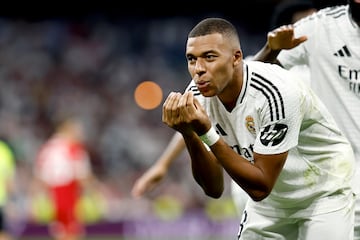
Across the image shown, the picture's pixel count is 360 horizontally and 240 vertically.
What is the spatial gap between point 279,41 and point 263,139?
3.28 feet

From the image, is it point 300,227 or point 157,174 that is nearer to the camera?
point 300,227

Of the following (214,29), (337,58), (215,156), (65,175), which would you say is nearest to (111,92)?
(65,175)

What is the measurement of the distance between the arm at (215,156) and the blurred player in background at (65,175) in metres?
9.74

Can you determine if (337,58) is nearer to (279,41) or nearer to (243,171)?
(279,41)

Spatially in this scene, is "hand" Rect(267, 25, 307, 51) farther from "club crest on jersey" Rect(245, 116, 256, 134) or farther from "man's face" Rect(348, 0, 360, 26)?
"club crest on jersey" Rect(245, 116, 256, 134)

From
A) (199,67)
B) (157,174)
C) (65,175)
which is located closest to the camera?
(199,67)

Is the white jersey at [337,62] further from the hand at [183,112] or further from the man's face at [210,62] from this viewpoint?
the hand at [183,112]

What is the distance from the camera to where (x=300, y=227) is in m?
5.00

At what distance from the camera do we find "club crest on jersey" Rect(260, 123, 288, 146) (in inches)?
176

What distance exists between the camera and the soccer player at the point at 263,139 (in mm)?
4348

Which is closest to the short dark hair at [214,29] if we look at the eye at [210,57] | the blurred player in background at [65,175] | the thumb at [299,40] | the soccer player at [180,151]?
the eye at [210,57]

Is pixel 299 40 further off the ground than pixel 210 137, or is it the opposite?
pixel 299 40

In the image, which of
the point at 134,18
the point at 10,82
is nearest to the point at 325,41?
the point at 10,82

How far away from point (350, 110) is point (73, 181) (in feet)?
31.5
